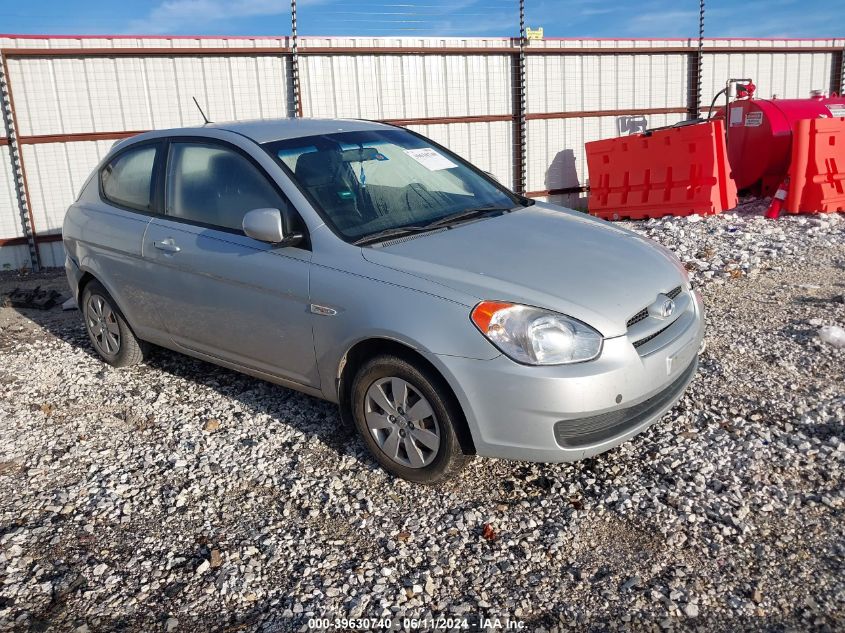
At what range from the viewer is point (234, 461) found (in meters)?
4.12

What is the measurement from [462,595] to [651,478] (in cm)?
121

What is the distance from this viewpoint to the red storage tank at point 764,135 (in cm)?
1111

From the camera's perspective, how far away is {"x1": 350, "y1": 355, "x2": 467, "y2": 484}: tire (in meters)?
3.41

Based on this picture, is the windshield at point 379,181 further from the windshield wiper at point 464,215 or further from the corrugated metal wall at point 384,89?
the corrugated metal wall at point 384,89

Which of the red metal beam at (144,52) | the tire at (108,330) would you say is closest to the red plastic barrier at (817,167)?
the red metal beam at (144,52)

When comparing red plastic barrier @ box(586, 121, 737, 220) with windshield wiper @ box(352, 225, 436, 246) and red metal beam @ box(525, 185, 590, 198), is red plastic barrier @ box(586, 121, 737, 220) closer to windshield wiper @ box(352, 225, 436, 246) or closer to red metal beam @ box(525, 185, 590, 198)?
red metal beam @ box(525, 185, 590, 198)

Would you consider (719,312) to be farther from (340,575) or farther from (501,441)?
(340,575)

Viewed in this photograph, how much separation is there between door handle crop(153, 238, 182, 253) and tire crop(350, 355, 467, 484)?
1.63 meters

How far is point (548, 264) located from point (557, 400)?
76cm

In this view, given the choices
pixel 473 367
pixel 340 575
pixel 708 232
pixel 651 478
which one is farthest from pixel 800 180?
pixel 340 575

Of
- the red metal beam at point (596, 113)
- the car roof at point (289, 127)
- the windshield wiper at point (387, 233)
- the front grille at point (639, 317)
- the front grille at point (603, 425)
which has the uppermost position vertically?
the car roof at point (289, 127)

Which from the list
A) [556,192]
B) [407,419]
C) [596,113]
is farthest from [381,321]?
[596,113]

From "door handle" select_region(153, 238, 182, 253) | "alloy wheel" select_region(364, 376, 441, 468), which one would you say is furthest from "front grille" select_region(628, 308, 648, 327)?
"door handle" select_region(153, 238, 182, 253)

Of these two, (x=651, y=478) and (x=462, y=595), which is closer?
(x=462, y=595)
